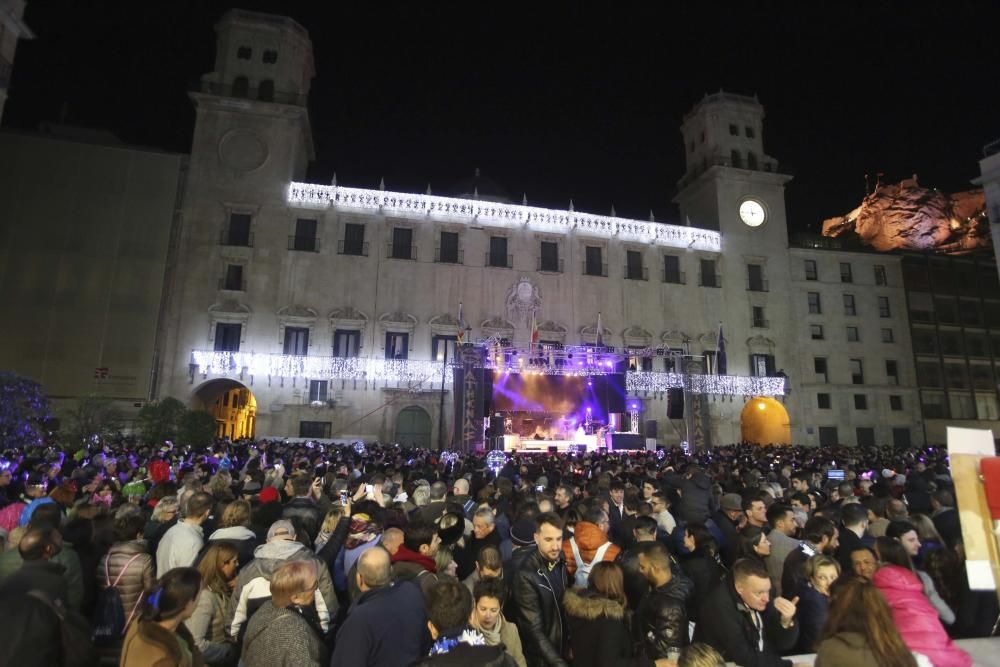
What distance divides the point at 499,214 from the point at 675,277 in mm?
12304

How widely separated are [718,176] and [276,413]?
104 feet

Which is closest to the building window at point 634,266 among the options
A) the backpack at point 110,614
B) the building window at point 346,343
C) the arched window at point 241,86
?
the building window at point 346,343

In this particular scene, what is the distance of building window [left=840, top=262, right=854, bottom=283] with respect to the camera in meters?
40.5

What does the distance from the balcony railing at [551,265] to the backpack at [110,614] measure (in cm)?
3121

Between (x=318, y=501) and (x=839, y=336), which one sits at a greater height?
(x=839, y=336)

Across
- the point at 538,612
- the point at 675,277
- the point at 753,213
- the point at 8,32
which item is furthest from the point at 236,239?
the point at 753,213

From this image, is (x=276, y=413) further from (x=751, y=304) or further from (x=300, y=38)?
(x=751, y=304)

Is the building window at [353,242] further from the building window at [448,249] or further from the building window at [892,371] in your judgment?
the building window at [892,371]

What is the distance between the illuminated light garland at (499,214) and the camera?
3200 cm

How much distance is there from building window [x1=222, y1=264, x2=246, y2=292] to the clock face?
32.1 metres

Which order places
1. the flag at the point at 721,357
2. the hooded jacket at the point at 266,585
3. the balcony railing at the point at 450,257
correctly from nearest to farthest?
the hooded jacket at the point at 266,585, the flag at the point at 721,357, the balcony railing at the point at 450,257

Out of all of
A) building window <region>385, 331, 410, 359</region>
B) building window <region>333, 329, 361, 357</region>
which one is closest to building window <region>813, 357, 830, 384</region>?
building window <region>385, 331, 410, 359</region>

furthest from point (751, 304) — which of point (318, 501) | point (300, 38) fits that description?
point (318, 501)

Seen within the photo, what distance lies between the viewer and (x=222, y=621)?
430cm
